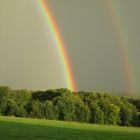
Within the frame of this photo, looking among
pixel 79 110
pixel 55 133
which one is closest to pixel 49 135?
pixel 55 133

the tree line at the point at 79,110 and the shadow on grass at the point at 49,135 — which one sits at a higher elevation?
the tree line at the point at 79,110

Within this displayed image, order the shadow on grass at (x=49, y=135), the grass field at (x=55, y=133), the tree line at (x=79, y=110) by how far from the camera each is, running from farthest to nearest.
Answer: the tree line at (x=79, y=110) < the grass field at (x=55, y=133) < the shadow on grass at (x=49, y=135)

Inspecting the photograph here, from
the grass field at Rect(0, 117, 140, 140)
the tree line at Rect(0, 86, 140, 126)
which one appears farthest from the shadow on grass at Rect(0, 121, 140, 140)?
the tree line at Rect(0, 86, 140, 126)

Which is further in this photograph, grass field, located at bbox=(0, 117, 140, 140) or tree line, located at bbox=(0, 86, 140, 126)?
tree line, located at bbox=(0, 86, 140, 126)

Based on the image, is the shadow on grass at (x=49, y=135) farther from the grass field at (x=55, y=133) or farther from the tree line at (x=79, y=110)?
the tree line at (x=79, y=110)

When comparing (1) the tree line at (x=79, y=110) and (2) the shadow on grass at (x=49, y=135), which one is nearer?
(2) the shadow on grass at (x=49, y=135)

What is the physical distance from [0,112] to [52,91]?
986 inches

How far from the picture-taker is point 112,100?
343 feet

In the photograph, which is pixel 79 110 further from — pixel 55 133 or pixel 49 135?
pixel 49 135

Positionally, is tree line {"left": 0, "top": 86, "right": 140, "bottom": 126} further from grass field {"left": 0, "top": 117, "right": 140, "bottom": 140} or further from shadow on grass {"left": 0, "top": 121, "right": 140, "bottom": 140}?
shadow on grass {"left": 0, "top": 121, "right": 140, "bottom": 140}

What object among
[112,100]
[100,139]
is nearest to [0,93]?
[112,100]

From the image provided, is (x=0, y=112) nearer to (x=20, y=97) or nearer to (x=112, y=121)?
(x=20, y=97)

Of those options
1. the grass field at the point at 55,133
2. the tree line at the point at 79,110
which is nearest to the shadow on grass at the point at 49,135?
the grass field at the point at 55,133

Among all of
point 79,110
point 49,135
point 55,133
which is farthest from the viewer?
point 79,110
